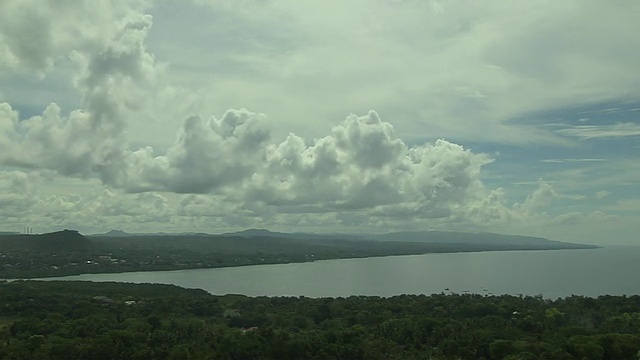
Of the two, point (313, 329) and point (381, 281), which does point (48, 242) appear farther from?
point (313, 329)

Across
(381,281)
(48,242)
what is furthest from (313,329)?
(48,242)

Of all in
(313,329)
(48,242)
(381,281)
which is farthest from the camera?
(48,242)

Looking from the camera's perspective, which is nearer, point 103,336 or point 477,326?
point 103,336

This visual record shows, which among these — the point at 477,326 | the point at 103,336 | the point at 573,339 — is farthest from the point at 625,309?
the point at 103,336

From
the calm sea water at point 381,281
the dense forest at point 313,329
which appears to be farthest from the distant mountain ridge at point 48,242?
the dense forest at point 313,329

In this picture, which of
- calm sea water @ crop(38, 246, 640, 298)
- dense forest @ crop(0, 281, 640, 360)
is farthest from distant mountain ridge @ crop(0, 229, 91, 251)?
dense forest @ crop(0, 281, 640, 360)

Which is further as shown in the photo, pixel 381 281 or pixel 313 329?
pixel 381 281

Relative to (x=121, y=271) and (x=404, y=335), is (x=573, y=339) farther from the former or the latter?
(x=121, y=271)

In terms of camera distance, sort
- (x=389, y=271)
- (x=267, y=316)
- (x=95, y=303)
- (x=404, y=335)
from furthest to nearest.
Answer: (x=389, y=271) → (x=95, y=303) → (x=267, y=316) → (x=404, y=335)

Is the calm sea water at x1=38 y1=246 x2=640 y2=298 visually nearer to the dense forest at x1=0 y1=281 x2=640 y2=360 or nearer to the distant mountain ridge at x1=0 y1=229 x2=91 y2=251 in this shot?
the dense forest at x1=0 y1=281 x2=640 y2=360
